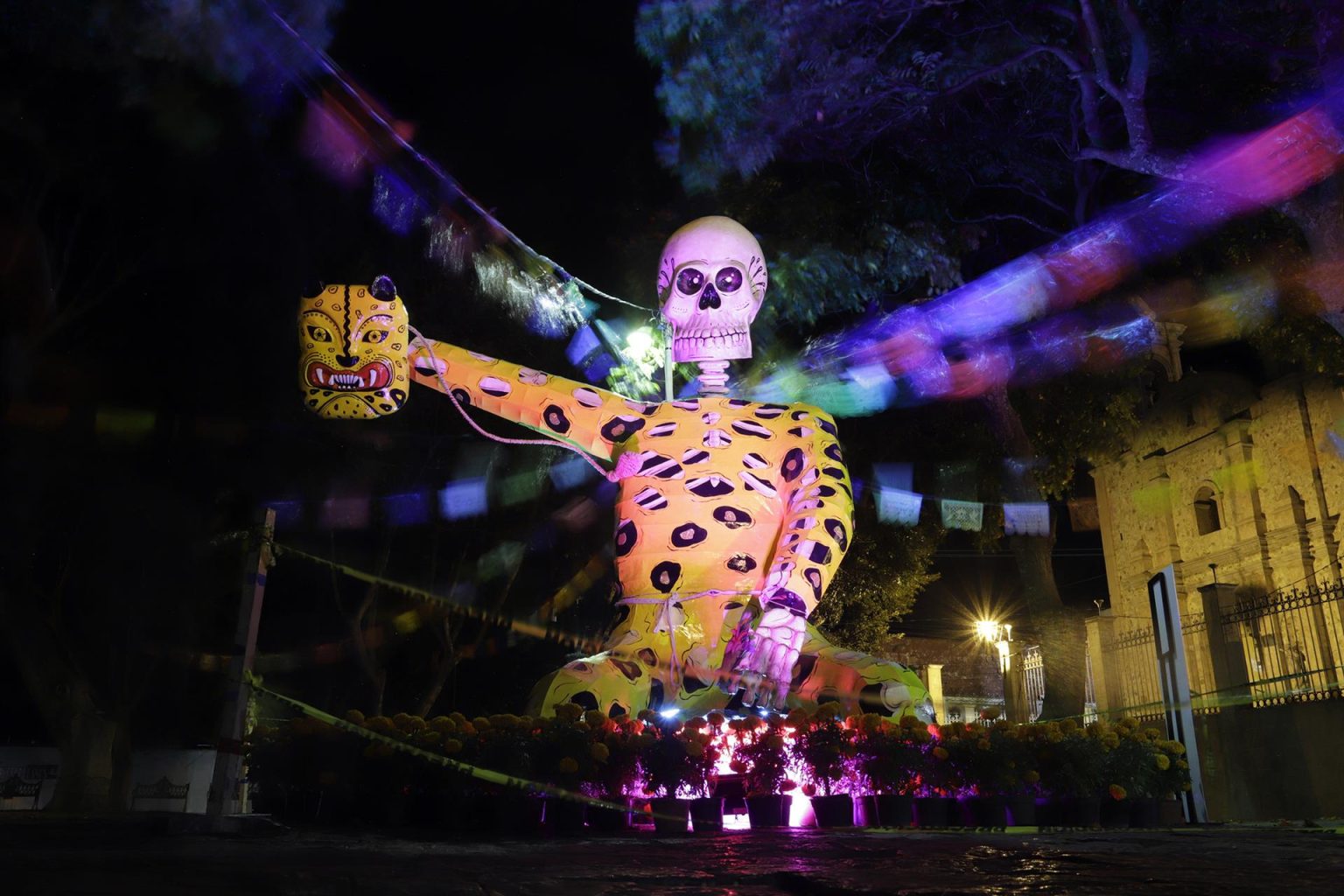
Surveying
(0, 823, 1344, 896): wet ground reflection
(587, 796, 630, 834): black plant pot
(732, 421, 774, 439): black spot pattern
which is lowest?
(0, 823, 1344, 896): wet ground reflection

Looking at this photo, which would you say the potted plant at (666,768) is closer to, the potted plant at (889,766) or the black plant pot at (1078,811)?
the potted plant at (889,766)

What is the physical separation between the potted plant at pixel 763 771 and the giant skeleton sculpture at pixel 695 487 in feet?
2.78

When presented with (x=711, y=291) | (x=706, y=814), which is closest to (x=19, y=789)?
(x=711, y=291)

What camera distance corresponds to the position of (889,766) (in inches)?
151

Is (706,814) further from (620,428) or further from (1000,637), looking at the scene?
(1000,637)

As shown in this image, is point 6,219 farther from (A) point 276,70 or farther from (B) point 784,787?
(B) point 784,787

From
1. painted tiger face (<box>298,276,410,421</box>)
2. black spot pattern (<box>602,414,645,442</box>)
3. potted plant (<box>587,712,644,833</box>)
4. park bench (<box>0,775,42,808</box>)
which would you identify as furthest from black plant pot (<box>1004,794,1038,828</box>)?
park bench (<box>0,775,42,808</box>)

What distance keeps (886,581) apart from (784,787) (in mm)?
8308

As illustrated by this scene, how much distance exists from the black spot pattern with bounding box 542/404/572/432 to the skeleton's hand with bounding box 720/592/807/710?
1.53 metres

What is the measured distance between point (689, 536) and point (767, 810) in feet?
5.85

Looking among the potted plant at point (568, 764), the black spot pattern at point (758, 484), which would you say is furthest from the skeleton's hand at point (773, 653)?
the potted plant at point (568, 764)

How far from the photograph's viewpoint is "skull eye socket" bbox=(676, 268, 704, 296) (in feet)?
19.2

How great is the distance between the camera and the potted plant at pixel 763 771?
12.5 feet

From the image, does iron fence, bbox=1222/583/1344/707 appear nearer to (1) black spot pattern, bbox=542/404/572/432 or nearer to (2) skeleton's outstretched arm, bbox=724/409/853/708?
(2) skeleton's outstretched arm, bbox=724/409/853/708
